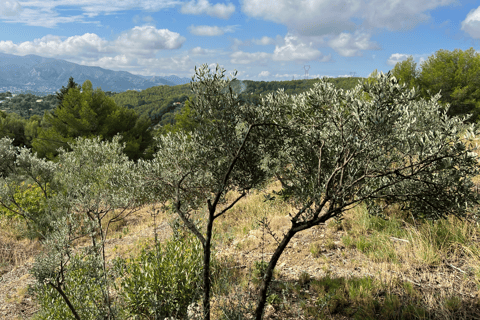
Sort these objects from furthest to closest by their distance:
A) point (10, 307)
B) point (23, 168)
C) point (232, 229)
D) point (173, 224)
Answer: point (23, 168) → point (232, 229) → point (10, 307) → point (173, 224)

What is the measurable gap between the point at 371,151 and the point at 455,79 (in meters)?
39.0

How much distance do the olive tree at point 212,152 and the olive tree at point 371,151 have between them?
1.03 feet

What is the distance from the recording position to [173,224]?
4891 millimetres

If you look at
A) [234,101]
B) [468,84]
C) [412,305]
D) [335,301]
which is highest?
[468,84]

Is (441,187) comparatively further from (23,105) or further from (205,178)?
(23,105)

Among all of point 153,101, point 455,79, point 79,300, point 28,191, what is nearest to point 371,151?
point 79,300

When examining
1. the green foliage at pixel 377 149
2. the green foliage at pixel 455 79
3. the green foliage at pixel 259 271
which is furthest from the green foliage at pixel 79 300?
the green foliage at pixel 455 79

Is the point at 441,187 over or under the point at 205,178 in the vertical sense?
over

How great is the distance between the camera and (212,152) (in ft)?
12.2

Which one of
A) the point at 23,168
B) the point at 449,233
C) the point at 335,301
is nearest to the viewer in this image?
the point at 335,301

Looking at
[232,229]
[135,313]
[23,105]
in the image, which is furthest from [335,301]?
[23,105]

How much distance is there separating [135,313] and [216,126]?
376 centimetres

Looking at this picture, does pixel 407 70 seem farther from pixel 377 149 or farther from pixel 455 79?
pixel 377 149

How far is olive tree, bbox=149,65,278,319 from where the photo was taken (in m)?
3.48
